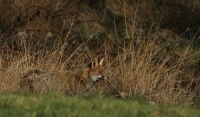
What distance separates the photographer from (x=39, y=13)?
618 inches

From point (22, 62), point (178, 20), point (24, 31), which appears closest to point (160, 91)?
point (22, 62)

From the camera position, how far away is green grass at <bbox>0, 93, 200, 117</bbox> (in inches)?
264

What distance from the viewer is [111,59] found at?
539 inches

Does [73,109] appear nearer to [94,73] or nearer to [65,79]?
[65,79]

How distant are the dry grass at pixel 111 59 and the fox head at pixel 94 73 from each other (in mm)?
190

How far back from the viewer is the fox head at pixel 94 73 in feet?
38.4

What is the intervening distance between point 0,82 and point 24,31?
3.55 meters

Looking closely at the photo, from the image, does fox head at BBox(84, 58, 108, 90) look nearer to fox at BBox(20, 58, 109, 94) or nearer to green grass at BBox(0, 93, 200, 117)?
fox at BBox(20, 58, 109, 94)

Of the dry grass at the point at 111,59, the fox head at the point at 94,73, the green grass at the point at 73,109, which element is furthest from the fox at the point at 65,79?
the green grass at the point at 73,109

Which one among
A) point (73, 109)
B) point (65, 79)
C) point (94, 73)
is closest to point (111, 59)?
point (94, 73)

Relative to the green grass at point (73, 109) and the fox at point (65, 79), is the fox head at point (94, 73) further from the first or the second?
the green grass at point (73, 109)

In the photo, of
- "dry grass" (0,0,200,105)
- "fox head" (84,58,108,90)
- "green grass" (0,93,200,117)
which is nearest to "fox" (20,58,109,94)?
"fox head" (84,58,108,90)

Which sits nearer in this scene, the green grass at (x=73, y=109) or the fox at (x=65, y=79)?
the green grass at (x=73, y=109)

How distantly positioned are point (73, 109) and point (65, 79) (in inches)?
177
